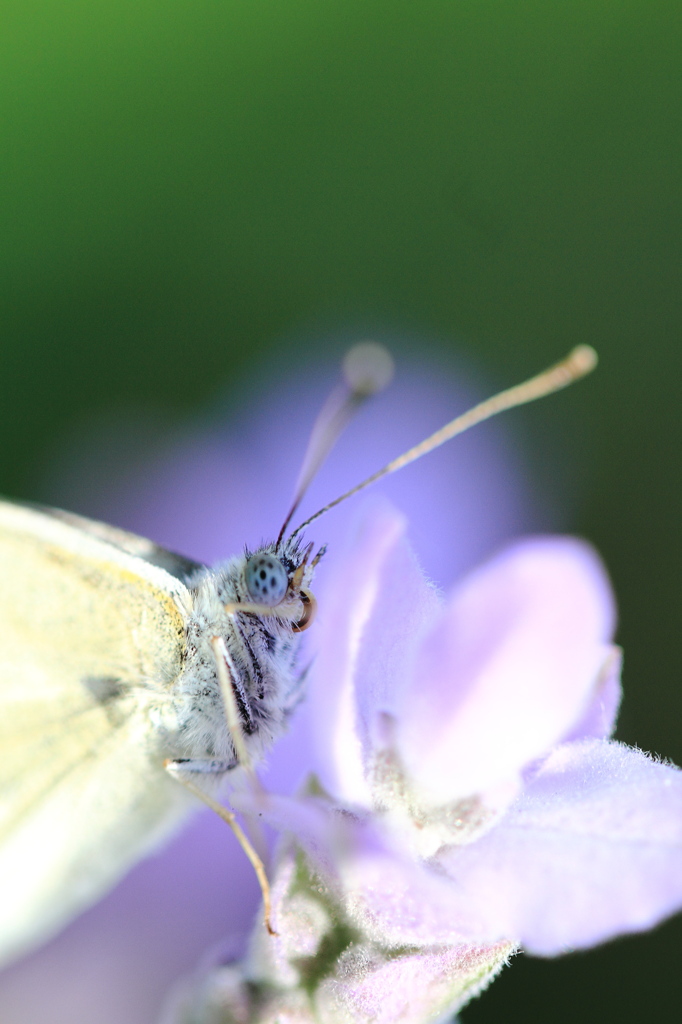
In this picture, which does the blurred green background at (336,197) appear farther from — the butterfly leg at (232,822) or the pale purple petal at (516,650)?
the pale purple petal at (516,650)

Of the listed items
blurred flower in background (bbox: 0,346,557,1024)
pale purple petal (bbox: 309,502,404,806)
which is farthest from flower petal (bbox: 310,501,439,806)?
blurred flower in background (bbox: 0,346,557,1024)

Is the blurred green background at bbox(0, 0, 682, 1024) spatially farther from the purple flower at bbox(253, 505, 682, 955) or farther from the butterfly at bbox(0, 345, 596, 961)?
the purple flower at bbox(253, 505, 682, 955)

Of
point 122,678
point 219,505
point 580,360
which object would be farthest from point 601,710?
point 219,505

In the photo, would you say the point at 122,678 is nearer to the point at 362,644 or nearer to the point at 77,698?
the point at 77,698

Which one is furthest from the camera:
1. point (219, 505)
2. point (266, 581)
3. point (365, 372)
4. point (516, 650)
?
point (219, 505)

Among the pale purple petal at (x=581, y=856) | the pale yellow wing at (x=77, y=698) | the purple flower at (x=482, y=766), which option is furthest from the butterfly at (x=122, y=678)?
the pale purple petal at (x=581, y=856)
